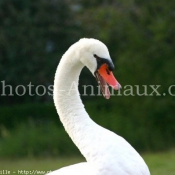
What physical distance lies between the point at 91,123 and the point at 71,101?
19cm

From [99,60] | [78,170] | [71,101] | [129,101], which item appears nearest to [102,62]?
[99,60]

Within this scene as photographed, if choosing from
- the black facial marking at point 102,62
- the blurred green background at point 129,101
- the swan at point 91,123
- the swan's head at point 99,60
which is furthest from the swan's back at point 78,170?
the blurred green background at point 129,101

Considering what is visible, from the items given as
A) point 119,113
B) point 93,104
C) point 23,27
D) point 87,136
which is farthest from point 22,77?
point 87,136

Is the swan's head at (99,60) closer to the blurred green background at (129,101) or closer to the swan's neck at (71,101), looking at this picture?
the swan's neck at (71,101)

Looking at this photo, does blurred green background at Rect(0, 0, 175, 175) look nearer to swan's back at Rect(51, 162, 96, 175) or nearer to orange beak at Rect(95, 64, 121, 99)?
swan's back at Rect(51, 162, 96, 175)

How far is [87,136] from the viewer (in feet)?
12.6

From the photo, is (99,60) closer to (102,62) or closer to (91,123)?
(102,62)

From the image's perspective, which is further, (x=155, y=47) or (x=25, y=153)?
(x=155, y=47)

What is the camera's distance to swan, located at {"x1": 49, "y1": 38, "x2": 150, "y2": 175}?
368 centimetres

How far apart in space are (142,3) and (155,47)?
3.25 ft

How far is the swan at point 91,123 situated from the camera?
12.1 feet

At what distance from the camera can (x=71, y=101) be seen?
13.0 ft

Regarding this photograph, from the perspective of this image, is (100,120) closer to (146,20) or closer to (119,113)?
(119,113)

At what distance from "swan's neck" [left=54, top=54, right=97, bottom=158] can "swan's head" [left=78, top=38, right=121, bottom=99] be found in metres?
0.12
